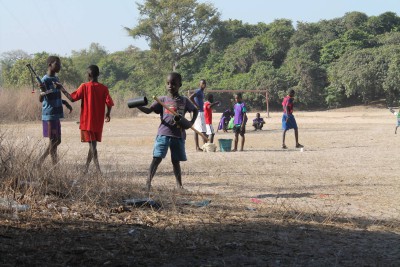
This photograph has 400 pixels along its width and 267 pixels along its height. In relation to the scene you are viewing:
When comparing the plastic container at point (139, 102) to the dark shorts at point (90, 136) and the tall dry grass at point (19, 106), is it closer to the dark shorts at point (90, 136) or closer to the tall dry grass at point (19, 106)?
the dark shorts at point (90, 136)

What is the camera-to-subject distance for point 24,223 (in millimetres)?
6008

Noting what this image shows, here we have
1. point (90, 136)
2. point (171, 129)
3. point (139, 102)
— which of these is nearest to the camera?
point (139, 102)

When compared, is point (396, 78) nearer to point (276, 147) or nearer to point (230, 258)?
point (276, 147)

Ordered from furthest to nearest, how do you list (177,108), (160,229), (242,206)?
(177,108) < (242,206) < (160,229)

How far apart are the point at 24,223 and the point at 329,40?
53.5 m

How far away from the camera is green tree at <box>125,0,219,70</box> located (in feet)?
225

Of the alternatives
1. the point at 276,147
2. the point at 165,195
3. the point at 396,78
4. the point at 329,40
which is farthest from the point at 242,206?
the point at 329,40

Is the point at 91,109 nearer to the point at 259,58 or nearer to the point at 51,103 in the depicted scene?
the point at 51,103

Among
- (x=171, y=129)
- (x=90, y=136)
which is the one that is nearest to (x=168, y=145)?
(x=171, y=129)

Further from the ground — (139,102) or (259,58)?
(259,58)

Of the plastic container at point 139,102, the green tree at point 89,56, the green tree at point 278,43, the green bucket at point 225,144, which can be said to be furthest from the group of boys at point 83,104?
the green tree at point 89,56

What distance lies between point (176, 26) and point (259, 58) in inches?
503

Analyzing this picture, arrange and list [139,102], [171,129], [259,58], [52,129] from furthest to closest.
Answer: [259,58], [52,129], [171,129], [139,102]

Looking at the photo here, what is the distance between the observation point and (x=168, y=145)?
29.1ft
